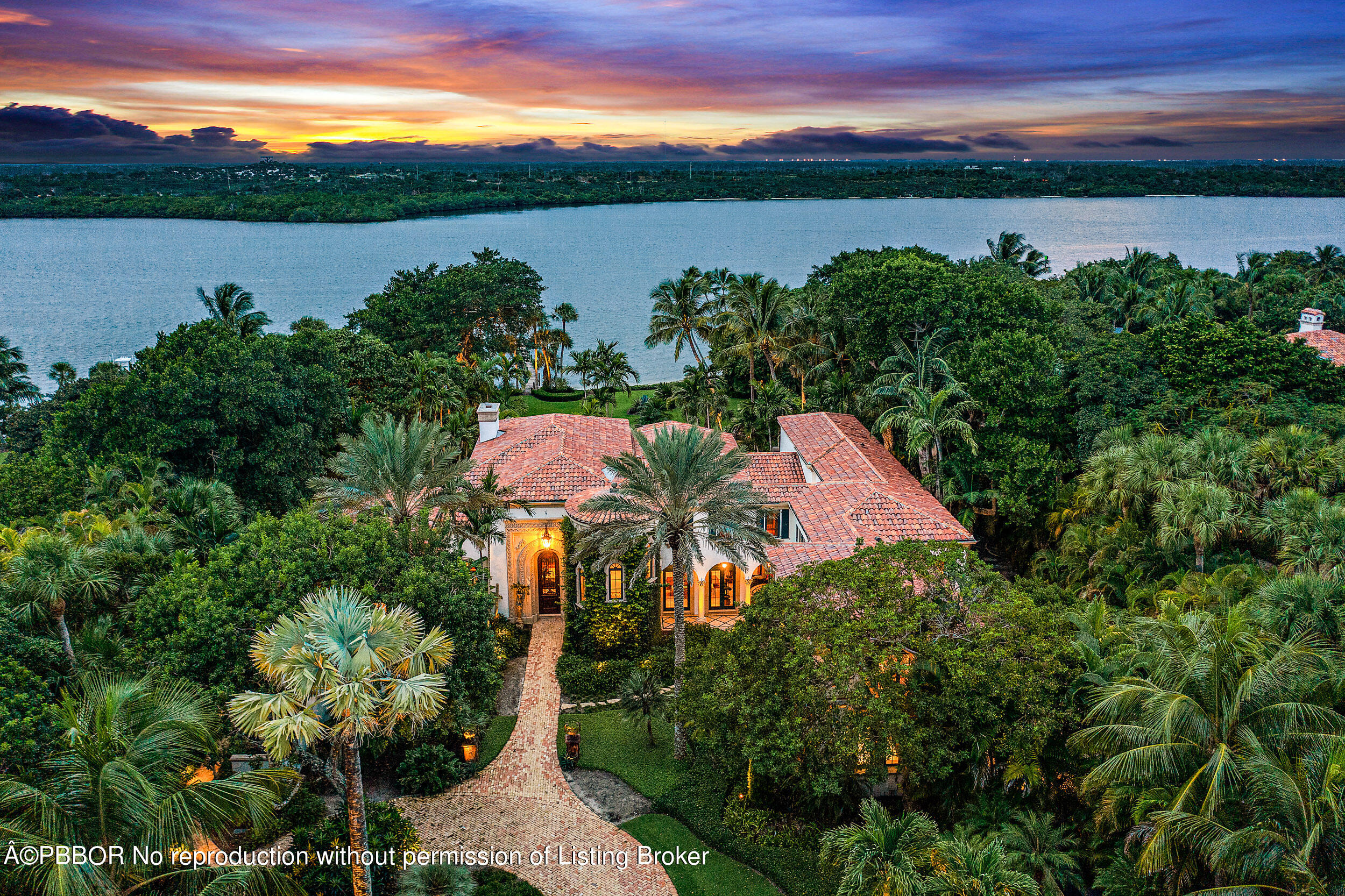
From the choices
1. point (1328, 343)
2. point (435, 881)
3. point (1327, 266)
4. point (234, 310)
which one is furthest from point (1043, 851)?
point (1327, 266)

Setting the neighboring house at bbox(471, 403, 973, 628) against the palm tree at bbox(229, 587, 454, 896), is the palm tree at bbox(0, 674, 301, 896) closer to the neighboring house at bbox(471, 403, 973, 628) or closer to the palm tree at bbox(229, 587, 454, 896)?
the palm tree at bbox(229, 587, 454, 896)

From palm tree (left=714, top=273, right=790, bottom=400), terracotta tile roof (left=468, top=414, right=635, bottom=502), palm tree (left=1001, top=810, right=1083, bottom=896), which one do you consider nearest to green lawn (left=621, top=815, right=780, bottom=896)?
palm tree (left=1001, top=810, right=1083, bottom=896)

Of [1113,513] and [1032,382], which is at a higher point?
[1032,382]

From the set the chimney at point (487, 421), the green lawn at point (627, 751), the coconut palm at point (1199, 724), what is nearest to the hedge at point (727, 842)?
the green lawn at point (627, 751)

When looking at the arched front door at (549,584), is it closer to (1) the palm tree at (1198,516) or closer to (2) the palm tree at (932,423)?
(2) the palm tree at (932,423)

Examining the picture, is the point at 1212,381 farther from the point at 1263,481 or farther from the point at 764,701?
the point at 764,701

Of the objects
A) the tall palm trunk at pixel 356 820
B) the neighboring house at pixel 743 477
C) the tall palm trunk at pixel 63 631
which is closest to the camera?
the tall palm trunk at pixel 356 820

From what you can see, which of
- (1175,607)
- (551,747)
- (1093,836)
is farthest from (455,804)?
(1175,607)
